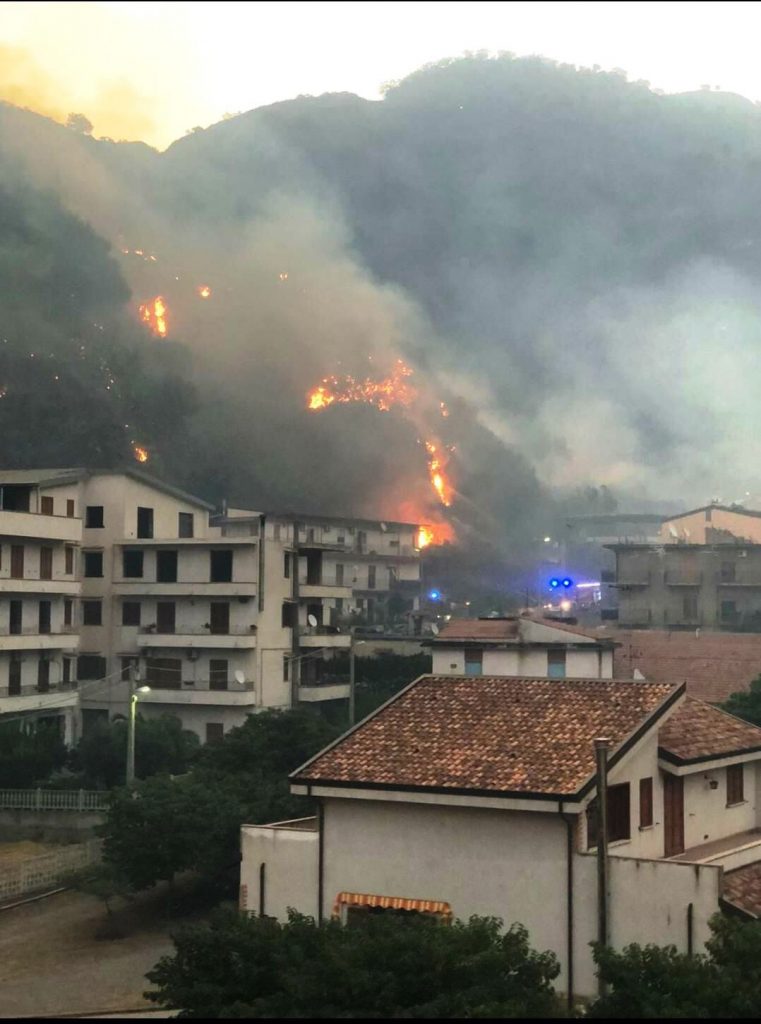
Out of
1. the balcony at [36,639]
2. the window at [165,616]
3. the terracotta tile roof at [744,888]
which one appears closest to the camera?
the terracotta tile roof at [744,888]

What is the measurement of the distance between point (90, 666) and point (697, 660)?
2806 cm

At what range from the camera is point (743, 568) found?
88.8 metres

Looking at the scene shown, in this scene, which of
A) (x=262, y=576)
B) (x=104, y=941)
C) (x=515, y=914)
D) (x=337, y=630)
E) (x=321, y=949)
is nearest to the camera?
(x=321, y=949)

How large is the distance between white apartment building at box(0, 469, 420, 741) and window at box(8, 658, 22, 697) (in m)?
0.52

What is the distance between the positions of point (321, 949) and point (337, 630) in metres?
50.9

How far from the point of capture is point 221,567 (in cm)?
6162

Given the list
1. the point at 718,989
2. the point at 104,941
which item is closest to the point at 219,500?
the point at 104,941

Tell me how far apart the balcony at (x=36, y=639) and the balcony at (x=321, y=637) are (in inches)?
398

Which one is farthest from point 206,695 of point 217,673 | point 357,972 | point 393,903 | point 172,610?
point 357,972

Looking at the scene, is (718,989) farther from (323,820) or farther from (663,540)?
(663,540)

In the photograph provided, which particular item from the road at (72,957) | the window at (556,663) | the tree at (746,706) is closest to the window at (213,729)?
the window at (556,663)

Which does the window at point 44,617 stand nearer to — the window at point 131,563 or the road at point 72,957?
the window at point 131,563

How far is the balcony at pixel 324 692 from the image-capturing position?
6325 cm

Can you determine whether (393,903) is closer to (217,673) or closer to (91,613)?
(217,673)
